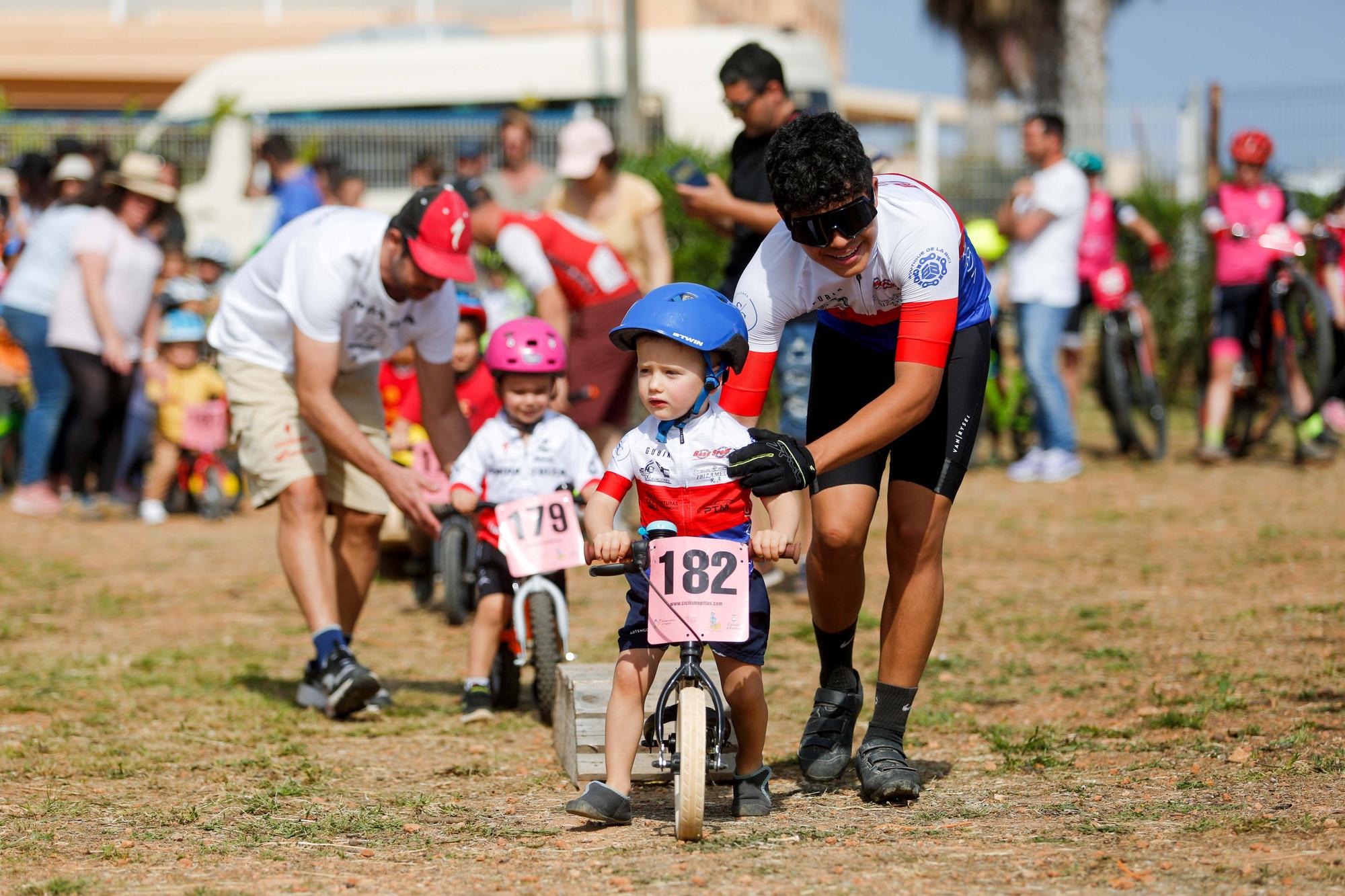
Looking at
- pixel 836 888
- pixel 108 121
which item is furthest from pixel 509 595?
pixel 108 121

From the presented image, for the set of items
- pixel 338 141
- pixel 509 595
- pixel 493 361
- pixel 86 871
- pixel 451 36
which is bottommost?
pixel 86 871

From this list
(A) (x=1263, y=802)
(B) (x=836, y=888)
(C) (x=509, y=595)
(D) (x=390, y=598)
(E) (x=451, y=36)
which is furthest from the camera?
(E) (x=451, y=36)

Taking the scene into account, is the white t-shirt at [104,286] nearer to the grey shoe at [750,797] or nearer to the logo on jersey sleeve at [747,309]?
the logo on jersey sleeve at [747,309]

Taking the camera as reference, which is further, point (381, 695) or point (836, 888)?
point (381, 695)

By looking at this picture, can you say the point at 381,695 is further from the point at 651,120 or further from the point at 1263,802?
the point at 651,120

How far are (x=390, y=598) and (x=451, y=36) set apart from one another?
13.5 m

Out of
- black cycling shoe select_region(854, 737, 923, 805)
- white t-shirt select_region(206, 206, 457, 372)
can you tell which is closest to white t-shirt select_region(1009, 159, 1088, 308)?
white t-shirt select_region(206, 206, 457, 372)

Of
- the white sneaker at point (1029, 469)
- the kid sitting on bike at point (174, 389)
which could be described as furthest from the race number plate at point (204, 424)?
the white sneaker at point (1029, 469)

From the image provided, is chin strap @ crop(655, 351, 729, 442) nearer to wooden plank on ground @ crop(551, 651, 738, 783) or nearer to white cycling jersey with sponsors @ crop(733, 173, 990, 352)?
white cycling jersey with sponsors @ crop(733, 173, 990, 352)

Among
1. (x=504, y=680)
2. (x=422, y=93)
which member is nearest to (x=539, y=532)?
(x=504, y=680)

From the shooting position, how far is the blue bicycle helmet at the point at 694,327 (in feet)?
13.9

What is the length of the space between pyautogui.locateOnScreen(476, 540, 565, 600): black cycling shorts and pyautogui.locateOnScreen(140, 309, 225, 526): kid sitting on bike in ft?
18.5

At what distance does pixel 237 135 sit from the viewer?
55.6ft

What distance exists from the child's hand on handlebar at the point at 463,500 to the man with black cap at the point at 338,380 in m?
0.15
